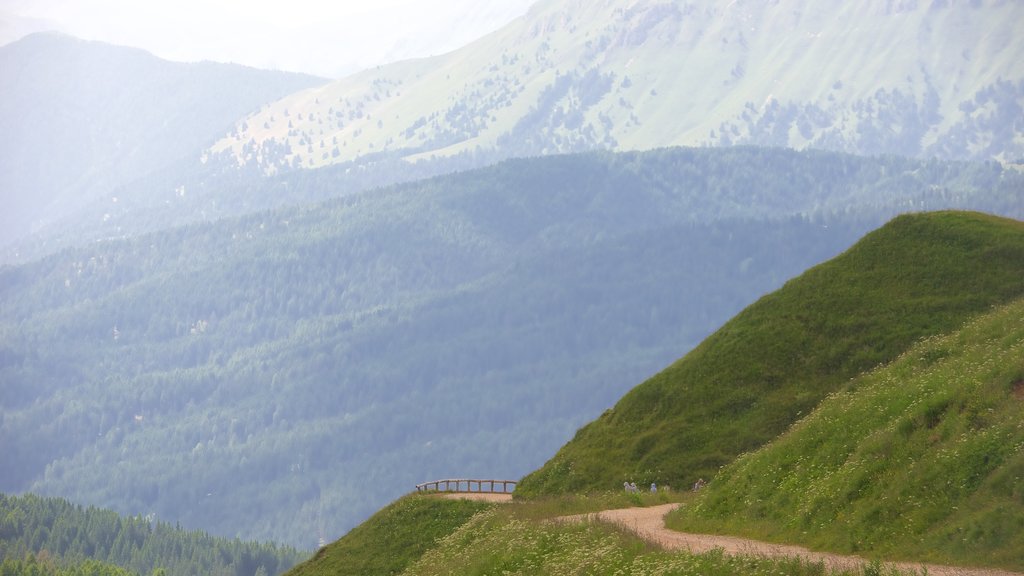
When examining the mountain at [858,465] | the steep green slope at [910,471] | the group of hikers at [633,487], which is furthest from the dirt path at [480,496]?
the steep green slope at [910,471]

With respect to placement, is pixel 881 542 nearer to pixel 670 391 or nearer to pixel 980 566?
pixel 980 566

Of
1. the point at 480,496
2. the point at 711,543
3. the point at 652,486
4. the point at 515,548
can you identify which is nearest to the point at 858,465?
the point at 711,543

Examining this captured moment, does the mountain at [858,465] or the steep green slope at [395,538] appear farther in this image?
the steep green slope at [395,538]

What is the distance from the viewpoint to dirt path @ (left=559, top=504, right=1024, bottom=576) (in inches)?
1946

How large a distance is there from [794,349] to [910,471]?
3755 cm

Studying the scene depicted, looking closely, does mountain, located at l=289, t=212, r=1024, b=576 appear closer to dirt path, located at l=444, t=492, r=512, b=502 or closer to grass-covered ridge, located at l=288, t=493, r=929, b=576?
grass-covered ridge, located at l=288, t=493, r=929, b=576

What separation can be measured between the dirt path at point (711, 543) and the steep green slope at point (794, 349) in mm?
10745

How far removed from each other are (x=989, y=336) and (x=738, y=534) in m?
19.7

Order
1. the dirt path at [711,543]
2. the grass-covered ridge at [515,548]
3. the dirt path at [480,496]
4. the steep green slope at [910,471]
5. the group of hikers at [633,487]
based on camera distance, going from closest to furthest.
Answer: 1. the dirt path at [711,543]
2. the steep green slope at [910,471]
3. the grass-covered ridge at [515,548]
4. the group of hikers at [633,487]
5. the dirt path at [480,496]

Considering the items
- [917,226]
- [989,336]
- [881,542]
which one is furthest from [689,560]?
[917,226]

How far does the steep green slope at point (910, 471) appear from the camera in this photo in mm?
51312

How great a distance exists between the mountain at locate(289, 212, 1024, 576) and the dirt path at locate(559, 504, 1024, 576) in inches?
29.7

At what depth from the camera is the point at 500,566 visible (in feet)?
220

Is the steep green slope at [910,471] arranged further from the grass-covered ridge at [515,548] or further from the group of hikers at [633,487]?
the group of hikers at [633,487]
